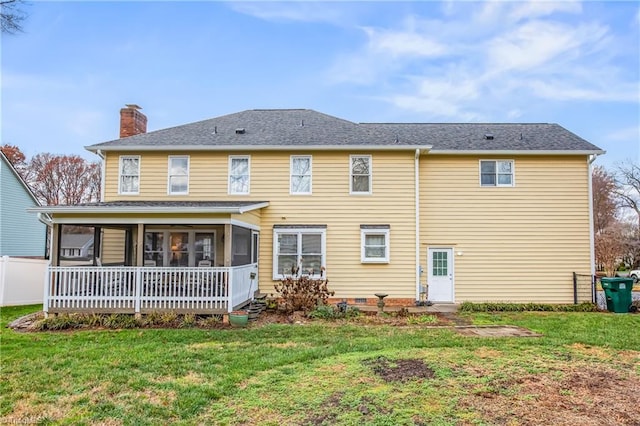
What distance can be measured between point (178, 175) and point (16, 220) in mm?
13076

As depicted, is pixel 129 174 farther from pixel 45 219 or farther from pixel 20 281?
pixel 20 281

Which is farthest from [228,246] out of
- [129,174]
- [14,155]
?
[14,155]

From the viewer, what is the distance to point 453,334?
8.37 m

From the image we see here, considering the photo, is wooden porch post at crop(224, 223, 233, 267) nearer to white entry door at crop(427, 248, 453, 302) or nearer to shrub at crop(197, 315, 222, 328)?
shrub at crop(197, 315, 222, 328)

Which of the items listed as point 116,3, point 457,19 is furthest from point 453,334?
point 116,3

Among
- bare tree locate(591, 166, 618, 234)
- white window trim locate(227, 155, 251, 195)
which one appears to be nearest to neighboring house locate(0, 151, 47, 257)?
white window trim locate(227, 155, 251, 195)

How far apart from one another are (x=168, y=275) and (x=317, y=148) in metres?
6.02

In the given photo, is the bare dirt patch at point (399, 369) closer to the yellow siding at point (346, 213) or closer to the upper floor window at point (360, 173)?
the yellow siding at point (346, 213)

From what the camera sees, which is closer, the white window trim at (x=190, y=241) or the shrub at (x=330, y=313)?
the shrub at (x=330, y=313)

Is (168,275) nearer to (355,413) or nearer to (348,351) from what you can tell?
(348,351)

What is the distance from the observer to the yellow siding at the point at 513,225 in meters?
13.2

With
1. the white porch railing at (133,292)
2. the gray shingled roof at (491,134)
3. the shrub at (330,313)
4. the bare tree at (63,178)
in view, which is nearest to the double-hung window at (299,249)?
the shrub at (330,313)

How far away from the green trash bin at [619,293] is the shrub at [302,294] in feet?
28.4

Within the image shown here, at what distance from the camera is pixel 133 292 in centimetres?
1001
